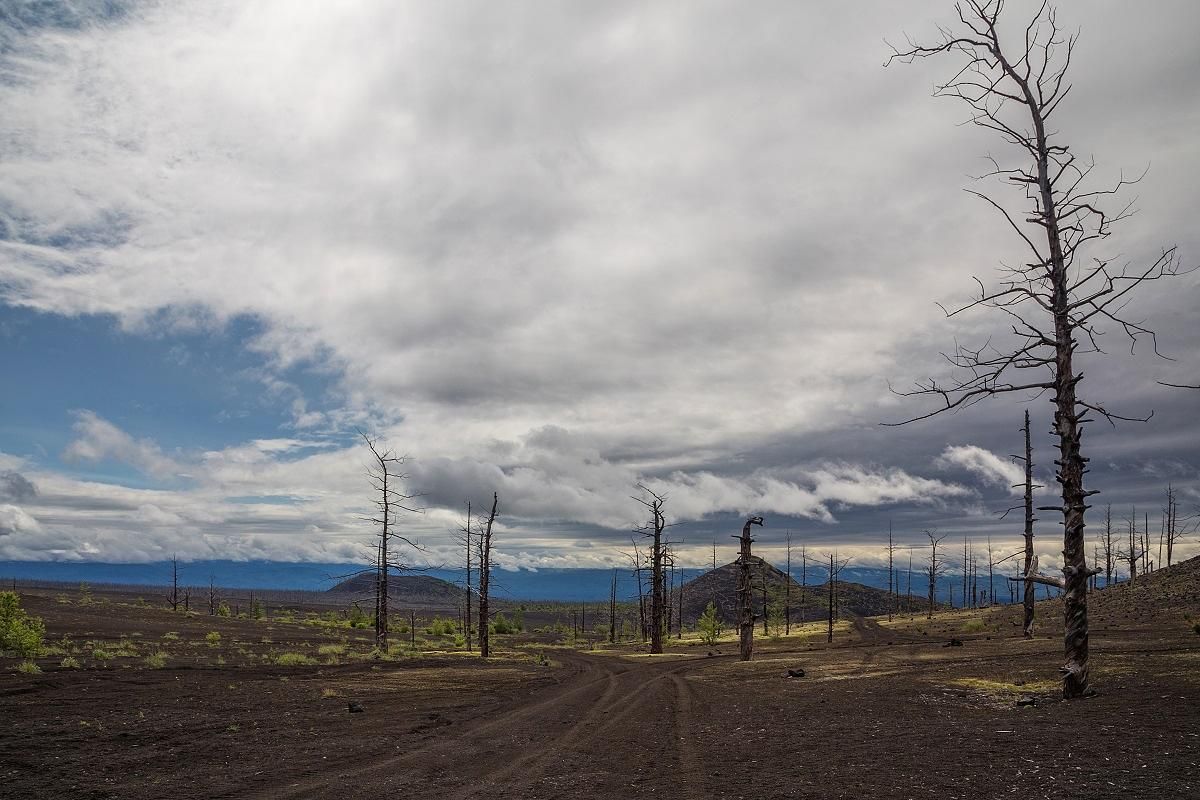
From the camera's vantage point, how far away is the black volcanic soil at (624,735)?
1096 centimetres

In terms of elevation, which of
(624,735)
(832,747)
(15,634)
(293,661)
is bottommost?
(293,661)

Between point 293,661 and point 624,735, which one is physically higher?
point 624,735

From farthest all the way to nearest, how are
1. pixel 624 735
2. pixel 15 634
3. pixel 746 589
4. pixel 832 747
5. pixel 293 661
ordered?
pixel 746 589 → pixel 293 661 → pixel 15 634 → pixel 624 735 → pixel 832 747

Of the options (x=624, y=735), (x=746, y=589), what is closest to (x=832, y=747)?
(x=624, y=735)

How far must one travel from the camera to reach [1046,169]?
16.3m

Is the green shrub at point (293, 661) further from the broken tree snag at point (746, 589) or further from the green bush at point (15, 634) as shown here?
the broken tree snag at point (746, 589)

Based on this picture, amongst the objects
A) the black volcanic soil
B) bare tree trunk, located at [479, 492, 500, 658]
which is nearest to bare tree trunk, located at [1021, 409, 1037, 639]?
the black volcanic soil

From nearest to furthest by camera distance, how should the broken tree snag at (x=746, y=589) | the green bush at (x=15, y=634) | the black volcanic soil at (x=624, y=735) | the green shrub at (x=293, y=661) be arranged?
1. the black volcanic soil at (x=624, y=735)
2. the green bush at (x=15, y=634)
3. the green shrub at (x=293, y=661)
4. the broken tree snag at (x=746, y=589)

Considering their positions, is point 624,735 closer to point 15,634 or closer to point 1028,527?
point 15,634

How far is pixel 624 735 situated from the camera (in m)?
17.3

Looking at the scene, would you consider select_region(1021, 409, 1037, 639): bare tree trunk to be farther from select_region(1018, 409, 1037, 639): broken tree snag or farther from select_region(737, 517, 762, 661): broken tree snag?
select_region(737, 517, 762, 661): broken tree snag

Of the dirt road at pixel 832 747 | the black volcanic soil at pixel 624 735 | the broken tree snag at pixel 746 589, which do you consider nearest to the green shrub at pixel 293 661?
the black volcanic soil at pixel 624 735

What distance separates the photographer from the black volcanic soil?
11.0 m

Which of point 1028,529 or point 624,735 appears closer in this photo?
point 624,735
